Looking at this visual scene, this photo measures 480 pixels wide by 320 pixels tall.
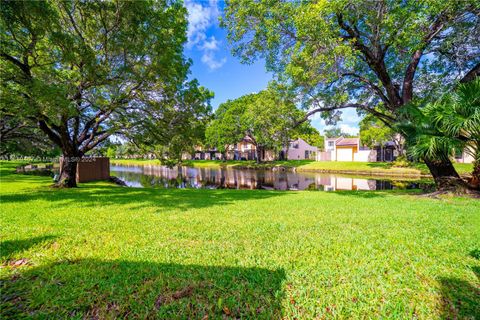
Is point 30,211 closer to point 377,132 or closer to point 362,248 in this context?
point 362,248

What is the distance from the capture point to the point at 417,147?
7.50 m

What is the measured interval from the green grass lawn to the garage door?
113 ft

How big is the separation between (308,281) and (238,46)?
9815mm

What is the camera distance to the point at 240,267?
2936mm

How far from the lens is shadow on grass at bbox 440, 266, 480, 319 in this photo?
212cm

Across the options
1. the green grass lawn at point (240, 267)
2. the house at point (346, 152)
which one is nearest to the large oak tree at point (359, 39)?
the green grass lawn at point (240, 267)

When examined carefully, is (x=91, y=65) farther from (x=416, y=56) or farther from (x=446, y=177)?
(x=446, y=177)

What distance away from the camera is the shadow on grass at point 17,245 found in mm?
3291

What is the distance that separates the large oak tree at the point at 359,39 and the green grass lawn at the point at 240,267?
543 cm

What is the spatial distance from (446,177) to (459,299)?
8.69m

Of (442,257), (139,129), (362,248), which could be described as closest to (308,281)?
(362,248)

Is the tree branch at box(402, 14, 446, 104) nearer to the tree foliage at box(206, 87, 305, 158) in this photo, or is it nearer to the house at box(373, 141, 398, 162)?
the tree foliage at box(206, 87, 305, 158)

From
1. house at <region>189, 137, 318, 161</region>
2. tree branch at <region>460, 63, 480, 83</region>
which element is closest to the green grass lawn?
tree branch at <region>460, 63, 480, 83</region>

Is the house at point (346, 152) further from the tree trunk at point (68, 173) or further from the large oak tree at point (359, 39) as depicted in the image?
the tree trunk at point (68, 173)
